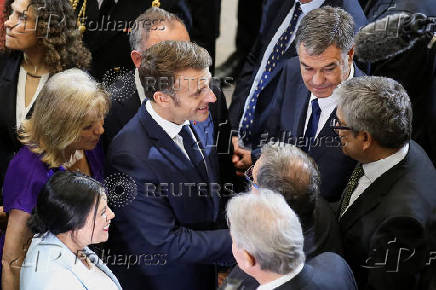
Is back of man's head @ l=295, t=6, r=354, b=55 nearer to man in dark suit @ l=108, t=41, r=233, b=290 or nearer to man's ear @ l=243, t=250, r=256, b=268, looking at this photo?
man in dark suit @ l=108, t=41, r=233, b=290

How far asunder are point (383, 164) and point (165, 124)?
921mm

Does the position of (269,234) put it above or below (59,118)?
below

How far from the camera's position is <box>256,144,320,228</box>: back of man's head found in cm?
246

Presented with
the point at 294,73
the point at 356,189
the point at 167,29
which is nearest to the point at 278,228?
the point at 356,189

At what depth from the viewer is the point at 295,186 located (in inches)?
97.0

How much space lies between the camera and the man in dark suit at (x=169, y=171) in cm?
289

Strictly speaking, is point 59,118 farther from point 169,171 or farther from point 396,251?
point 396,251

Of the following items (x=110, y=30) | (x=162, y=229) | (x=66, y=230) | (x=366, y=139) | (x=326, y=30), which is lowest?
(x=162, y=229)

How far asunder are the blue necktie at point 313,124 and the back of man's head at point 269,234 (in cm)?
101

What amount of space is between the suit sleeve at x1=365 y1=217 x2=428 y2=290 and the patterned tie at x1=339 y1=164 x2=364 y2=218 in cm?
27

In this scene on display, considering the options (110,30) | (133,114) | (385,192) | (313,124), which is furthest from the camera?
(110,30)

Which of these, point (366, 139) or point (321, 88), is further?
point (321, 88)

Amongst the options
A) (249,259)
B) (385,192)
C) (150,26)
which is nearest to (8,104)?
(150,26)

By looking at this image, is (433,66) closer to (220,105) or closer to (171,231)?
(220,105)
